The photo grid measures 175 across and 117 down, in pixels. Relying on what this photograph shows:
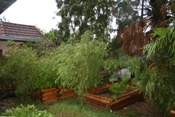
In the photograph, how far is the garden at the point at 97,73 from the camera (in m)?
3.75

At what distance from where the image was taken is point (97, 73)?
4.09m

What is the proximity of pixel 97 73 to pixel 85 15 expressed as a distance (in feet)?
26.3

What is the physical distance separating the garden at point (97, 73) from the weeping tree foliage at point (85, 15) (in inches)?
116

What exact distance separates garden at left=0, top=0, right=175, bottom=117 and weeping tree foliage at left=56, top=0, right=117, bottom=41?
2.95 metres

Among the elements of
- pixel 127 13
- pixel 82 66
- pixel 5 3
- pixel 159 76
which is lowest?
pixel 159 76

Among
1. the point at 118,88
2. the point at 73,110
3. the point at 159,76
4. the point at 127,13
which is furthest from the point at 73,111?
the point at 127,13

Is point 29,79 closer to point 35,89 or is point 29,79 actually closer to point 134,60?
point 35,89

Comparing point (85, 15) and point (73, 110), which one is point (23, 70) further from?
point (85, 15)

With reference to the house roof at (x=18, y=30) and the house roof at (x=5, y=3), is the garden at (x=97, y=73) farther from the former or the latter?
the house roof at (x=18, y=30)

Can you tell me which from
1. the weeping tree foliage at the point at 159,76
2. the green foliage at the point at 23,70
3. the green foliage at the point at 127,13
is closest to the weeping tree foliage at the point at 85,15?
the green foliage at the point at 127,13

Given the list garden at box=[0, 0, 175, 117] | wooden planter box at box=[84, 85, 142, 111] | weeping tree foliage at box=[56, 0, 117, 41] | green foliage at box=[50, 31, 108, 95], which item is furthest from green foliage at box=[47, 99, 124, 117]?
weeping tree foliage at box=[56, 0, 117, 41]

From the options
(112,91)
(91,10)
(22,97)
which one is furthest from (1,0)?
(91,10)

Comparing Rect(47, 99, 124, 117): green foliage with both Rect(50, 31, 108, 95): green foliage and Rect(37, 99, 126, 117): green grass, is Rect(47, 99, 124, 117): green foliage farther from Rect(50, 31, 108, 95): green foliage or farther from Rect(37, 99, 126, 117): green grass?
Rect(50, 31, 108, 95): green foliage

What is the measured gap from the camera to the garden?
375 centimetres
